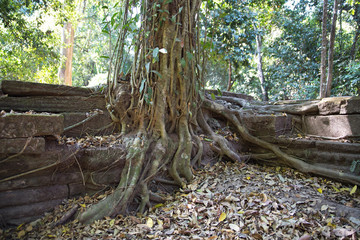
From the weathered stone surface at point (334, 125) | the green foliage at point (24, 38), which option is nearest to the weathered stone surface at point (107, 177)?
the weathered stone surface at point (334, 125)

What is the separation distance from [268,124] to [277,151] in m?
0.39

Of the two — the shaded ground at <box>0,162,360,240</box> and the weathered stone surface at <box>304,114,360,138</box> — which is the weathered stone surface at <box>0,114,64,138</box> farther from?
the weathered stone surface at <box>304,114,360,138</box>

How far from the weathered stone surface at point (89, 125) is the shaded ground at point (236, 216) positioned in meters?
0.79

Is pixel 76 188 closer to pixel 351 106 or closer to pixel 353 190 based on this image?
pixel 353 190

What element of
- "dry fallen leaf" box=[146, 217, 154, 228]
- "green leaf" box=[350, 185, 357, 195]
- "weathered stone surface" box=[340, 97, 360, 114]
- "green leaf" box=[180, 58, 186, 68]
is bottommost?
"dry fallen leaf" box=[146, 217, 154, 228]

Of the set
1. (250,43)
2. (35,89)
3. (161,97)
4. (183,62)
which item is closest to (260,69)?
(250,43)

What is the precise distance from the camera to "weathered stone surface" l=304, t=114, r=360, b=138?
288 centimetres

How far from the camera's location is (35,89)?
106 inches

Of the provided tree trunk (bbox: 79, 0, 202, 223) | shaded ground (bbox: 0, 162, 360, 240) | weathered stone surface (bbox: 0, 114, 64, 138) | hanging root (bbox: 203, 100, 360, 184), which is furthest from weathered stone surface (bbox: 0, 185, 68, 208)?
hanging root (bbox: 203, 100, 360, 184)

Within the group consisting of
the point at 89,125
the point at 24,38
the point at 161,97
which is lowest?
the point at 89,125

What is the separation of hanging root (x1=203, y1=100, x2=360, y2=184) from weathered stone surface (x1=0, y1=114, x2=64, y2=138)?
7.01ft

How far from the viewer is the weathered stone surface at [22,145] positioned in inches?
76.9

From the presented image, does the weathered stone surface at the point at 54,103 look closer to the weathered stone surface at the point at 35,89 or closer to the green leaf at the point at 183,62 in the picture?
the weathered stone surface at the point at 35,89

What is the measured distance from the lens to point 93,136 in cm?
279
